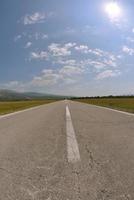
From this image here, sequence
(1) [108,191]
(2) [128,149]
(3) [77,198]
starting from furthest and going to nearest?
(2) [128,149], (1) [108,191], (3) [77,198]

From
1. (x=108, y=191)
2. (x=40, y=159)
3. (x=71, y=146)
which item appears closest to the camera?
(x=108, y=191)

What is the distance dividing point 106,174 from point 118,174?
0.64ft

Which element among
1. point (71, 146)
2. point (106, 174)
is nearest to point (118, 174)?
point (106, 174)

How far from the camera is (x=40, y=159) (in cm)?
422

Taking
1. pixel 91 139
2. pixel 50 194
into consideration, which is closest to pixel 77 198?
pixel 50 194

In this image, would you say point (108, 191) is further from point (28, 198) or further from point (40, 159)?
point (40, 159)

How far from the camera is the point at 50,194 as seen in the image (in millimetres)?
2717

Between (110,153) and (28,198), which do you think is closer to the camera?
(28,198)

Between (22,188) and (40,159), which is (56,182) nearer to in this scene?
(22,188)

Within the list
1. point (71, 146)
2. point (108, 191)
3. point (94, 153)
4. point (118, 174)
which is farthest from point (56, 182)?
point (71, 146)

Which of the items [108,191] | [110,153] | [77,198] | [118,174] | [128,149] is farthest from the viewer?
[128,149]

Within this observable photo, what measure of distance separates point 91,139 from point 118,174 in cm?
282

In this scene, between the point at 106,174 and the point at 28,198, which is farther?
the point at 106,174

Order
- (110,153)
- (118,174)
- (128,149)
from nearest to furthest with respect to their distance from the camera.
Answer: (118,174) < (110,153) < (128,149)
